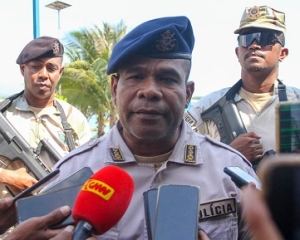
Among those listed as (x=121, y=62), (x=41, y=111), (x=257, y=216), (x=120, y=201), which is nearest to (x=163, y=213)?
(x=120, y=201)

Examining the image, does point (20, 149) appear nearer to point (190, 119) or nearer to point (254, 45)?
point (190, 119)

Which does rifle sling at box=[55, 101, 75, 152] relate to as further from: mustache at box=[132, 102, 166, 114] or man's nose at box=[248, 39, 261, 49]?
mustache at box=[132, 102, 166, 114]

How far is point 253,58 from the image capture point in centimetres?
355

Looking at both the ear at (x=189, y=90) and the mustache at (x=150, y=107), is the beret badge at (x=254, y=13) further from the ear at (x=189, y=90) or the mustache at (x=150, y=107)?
the mustache at (x=150, y=107)

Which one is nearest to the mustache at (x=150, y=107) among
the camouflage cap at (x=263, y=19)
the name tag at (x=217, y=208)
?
the name tag at (x=217, y=208)

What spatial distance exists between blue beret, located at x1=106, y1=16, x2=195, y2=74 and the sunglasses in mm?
1545

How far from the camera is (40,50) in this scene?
13.7 feet

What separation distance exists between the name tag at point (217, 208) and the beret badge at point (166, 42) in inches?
24.4

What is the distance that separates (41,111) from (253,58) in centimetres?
177

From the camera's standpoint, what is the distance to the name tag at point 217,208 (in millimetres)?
1921

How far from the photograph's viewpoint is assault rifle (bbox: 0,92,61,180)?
4.10m

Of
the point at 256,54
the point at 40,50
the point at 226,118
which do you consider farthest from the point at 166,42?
the point at 40,50

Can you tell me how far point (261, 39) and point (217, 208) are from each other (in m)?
1.94

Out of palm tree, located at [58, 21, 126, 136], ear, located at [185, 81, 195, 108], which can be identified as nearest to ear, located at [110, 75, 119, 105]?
ear, located at [185, 81, 195, 108]
